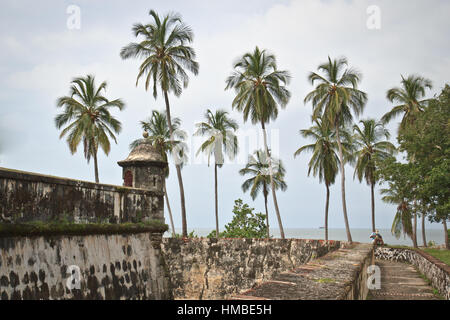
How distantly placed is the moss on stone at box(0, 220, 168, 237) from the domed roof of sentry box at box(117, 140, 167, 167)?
2565 millimetres

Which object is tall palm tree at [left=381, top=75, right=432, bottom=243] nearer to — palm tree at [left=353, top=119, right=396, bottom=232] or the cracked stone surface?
palm tree at [left=353, top=119, right=396, bottom=232]

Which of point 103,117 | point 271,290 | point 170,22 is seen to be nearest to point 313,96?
point 170,22

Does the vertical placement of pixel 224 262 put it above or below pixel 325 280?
below

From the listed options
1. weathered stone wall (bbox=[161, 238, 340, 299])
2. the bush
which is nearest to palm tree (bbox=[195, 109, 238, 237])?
the bush

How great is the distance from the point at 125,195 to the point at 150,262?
84.8 inches

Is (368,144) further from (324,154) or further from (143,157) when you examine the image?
(143,157)

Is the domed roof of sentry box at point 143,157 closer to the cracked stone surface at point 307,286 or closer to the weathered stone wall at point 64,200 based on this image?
the weathered stone wall at point 64,200

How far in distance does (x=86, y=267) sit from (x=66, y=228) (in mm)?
981

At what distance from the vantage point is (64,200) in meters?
7.27

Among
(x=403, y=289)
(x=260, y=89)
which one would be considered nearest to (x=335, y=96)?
(x=260, y=89)

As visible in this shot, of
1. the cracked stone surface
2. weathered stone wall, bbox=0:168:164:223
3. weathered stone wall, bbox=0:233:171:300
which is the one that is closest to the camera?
the cracked stone surface

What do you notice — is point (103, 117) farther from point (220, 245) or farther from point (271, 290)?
point (271, 290)

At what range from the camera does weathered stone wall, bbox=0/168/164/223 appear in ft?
19.9

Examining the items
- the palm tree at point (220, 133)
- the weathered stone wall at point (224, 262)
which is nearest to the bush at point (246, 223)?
the palm tree at point (220, 133)
